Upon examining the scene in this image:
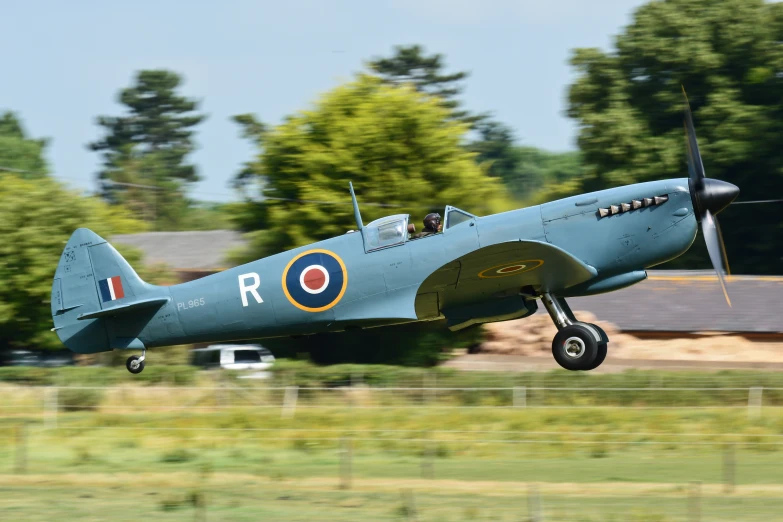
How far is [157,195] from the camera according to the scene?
78.2 meters

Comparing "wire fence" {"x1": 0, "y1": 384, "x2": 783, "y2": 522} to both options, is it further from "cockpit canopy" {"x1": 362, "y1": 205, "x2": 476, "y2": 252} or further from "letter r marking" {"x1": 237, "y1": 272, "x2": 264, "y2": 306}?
"cockpit canopy" {"x1": 362, "y1": 205, "x2": 476, "y2": 252}

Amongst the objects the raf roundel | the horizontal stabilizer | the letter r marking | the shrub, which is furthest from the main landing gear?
the shrub

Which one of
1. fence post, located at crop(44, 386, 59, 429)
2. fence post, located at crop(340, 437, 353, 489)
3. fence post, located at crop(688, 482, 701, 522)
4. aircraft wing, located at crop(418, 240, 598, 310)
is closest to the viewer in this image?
fence post, located at crop(688, 482, 701, 522)

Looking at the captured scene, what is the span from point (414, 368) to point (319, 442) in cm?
593

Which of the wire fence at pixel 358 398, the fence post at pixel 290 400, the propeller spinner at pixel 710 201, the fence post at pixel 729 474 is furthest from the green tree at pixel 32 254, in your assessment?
the propeller spinner at pixel 710 201

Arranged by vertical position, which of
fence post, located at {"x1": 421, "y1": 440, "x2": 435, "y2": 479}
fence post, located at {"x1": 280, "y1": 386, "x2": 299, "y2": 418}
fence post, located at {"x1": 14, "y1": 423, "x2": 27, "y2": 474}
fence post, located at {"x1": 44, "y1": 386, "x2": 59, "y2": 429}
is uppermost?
fence post, located at {"x1": 44, "y1": 386, "x2": 59, "y2": 429}

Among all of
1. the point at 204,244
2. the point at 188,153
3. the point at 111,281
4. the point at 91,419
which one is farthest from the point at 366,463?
the point at 188,153

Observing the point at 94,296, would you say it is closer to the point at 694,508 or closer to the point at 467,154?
the point at 694,508

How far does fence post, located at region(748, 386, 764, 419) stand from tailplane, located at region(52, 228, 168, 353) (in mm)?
11376

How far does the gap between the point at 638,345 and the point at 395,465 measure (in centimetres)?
1351

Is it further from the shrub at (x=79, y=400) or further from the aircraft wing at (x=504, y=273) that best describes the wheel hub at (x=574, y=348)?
the shrub at (x=79, y=400)

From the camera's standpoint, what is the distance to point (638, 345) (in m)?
27.9

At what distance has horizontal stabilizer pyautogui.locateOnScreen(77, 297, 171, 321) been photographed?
1298cm

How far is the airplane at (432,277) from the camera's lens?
1192 cm
